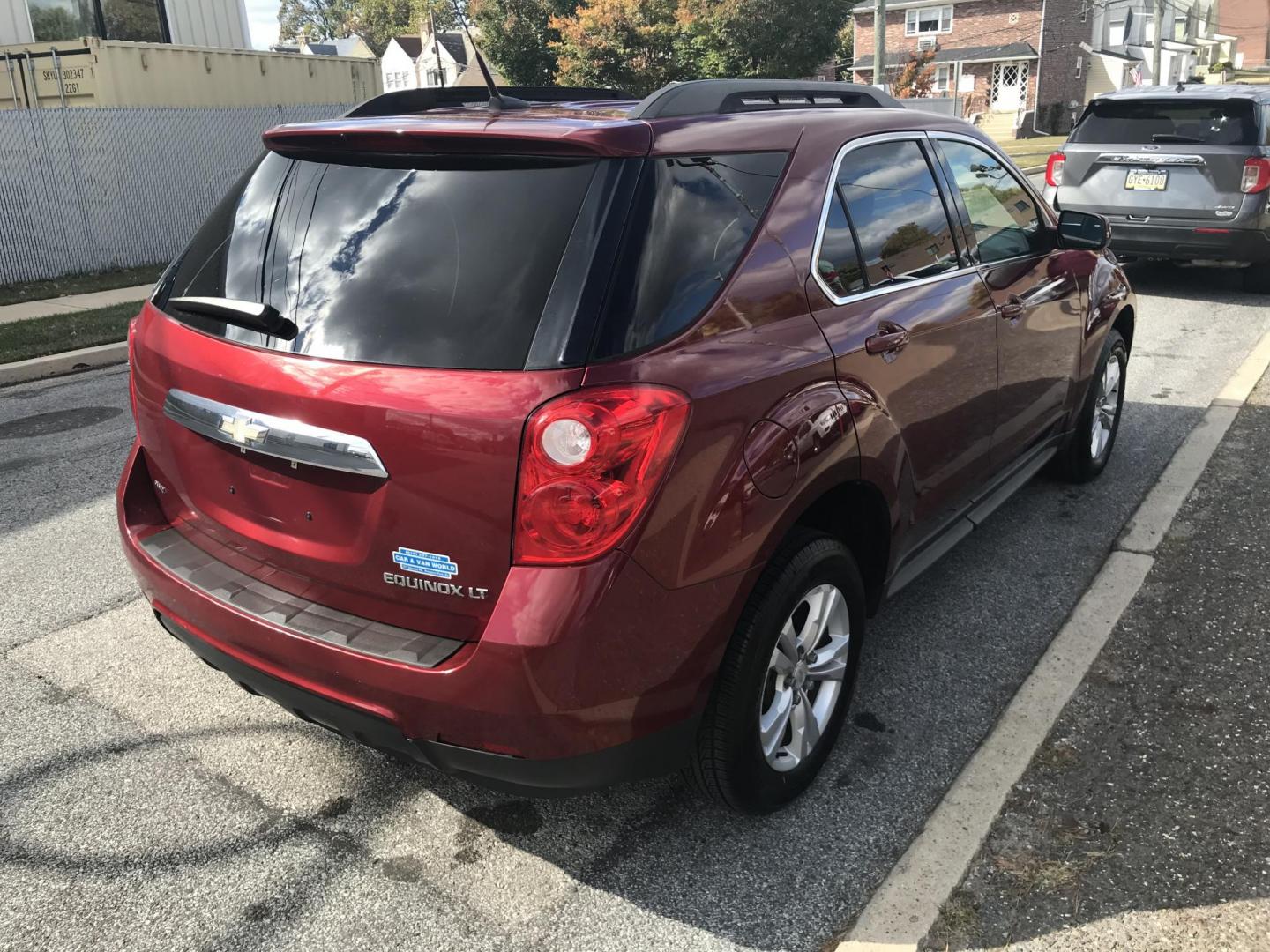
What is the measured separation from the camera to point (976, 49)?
48719 mm

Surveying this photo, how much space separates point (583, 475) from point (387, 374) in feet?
1.67

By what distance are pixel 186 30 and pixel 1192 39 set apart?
68.7m

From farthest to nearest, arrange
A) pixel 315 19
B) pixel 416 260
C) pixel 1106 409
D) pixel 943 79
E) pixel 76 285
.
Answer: pixel 315 19 → pixel 943 79 → pixel 76 285 → pixel 1106 409 → pixel 416 260

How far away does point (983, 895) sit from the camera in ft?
8.39

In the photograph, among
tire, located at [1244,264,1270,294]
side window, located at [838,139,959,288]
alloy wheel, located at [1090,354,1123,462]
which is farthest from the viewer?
tire, located at [1244,264,1270,294]

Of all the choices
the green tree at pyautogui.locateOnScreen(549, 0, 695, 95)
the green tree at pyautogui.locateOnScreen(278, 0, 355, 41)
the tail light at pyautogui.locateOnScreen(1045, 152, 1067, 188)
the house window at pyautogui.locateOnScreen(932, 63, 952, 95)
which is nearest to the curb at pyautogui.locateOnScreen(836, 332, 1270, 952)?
the tail light at pyautogui.locateOnScreen(1045, 152, 1067, 188)

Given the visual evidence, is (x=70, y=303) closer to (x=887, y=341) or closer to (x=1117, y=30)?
(x=887, y=341)

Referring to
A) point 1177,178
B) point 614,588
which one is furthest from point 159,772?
point 1177,178

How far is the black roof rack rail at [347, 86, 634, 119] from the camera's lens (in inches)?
124

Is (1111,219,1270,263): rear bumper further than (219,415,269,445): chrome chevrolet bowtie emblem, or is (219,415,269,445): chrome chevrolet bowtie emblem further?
(1111,219,1270,263): rear bumper

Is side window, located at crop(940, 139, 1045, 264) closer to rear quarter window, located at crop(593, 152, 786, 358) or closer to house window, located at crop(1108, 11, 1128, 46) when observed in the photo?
rear quarter window, located at crop(593, 152, 786, 358)

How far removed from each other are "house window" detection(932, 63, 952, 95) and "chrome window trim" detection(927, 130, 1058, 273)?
161ft

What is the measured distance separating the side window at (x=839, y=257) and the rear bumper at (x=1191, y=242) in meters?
7.36

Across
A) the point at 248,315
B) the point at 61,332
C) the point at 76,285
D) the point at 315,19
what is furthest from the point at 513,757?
the point at 315,19
